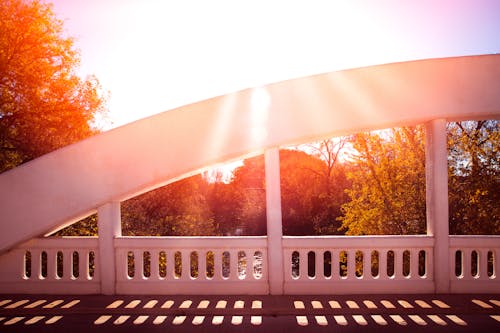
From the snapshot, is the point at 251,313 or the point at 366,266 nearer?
the point at 251,313

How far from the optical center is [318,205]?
2362 centimetres

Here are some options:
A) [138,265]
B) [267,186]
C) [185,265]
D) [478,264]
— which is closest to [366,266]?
[478,264]

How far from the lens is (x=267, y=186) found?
5.55 m

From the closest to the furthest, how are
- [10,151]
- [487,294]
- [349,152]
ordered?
[487,294] → [10,151] → [349,152]

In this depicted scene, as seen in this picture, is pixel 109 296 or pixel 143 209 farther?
pixel 143 209

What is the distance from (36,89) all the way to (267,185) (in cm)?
994

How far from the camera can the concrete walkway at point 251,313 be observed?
171 inches

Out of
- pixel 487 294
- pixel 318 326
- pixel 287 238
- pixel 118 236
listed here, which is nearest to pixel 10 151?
pixel 118 236

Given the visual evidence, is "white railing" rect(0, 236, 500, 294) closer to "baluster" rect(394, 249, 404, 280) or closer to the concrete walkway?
"baluster" rect(394, 249, 404, 280)

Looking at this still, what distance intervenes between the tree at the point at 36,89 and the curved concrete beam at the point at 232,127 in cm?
695

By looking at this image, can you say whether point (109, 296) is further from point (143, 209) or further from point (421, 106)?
point (143, 209)

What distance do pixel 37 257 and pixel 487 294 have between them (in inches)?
284

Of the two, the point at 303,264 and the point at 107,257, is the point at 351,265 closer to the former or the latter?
the point at 303,264

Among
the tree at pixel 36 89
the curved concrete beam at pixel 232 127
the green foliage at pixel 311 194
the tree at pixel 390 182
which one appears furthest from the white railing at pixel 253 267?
the green foliage at pixel 311 194
